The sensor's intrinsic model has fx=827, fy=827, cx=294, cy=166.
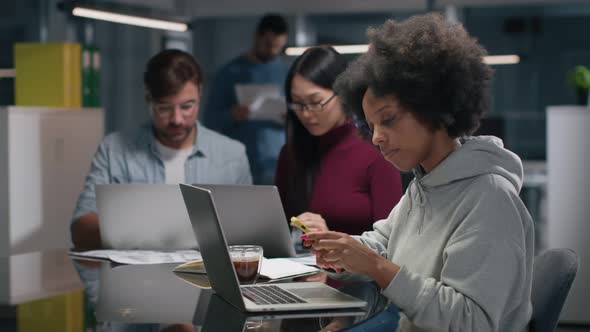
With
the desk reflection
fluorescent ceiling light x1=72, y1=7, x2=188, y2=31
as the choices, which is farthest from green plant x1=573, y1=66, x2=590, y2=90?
the desk reflection

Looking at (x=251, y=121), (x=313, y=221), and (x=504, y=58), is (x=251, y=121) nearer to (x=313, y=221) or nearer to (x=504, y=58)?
(x=504, y=58)

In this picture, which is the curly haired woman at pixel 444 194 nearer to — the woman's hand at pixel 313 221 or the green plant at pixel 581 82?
the woman's hand at pixel 313 221

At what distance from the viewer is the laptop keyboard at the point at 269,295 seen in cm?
163

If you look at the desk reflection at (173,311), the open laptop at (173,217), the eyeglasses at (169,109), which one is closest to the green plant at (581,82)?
the eyeglasses at (169,109)

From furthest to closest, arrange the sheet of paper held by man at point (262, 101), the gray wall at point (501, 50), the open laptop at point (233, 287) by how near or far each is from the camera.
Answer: the gray wall at point (501, 50)
the sheet of paper held by man at point (262, 101)
the open laptop at point (233, 287)

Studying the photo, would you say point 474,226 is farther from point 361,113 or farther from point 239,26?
point 239,26

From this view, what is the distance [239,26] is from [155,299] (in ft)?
19.6

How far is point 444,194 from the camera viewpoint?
1.62 meters

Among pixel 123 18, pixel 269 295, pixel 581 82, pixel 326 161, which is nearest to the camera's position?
pixel 269 295

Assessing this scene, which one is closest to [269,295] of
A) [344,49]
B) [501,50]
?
[344,49]

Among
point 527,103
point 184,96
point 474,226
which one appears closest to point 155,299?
point 474,226

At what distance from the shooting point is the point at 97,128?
173 inches

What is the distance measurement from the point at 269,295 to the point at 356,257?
0.84 feet

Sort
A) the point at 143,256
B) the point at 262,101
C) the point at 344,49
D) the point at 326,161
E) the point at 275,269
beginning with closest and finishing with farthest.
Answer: the point at 275,269, the point at 143,256, the point at 326,161, the point at 262,101, the point at 344,49
